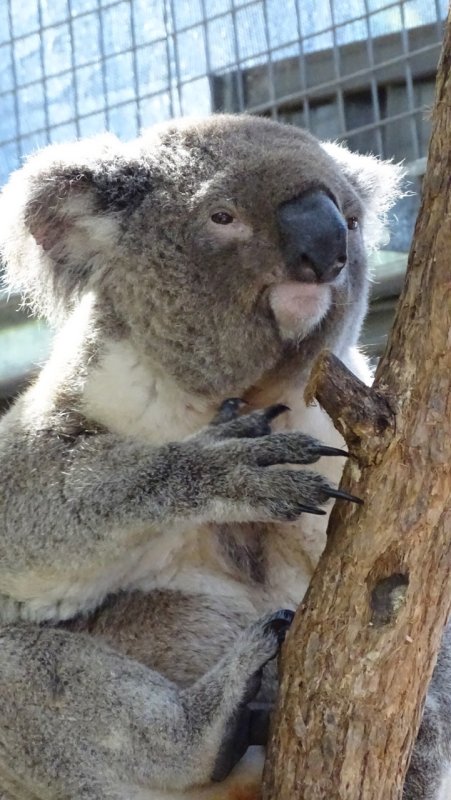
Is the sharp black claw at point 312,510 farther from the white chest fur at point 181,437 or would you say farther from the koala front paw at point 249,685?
the white chest fur at point 181,437

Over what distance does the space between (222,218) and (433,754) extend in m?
1.23

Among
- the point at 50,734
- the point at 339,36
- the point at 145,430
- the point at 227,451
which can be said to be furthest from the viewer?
the point at 339,36

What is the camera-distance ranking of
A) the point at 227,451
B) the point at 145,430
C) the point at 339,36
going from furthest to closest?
the point at 339,36 < the point at 145,430 < the point at 227,451

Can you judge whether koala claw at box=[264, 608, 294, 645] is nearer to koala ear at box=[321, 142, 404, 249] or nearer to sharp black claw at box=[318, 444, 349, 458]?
sharp black claw at box=[318, 444, 349, 458]

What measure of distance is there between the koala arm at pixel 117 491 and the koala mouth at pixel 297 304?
316 millimetres

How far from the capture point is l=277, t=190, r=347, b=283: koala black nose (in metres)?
2.47

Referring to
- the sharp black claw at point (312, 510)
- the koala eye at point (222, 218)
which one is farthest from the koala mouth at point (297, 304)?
the sharp black claw at point (312, 510)

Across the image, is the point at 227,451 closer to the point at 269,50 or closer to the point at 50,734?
the point at 50,734

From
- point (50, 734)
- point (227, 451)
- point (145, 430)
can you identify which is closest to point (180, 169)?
point (145, 430)

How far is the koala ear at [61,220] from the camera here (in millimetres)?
2740

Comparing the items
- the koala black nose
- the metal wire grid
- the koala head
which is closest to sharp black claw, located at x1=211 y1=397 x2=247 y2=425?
the koala head

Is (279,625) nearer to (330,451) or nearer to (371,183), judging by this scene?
(330,451)

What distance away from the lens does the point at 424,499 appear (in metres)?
1.98

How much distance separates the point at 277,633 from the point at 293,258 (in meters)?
A: 0.77
